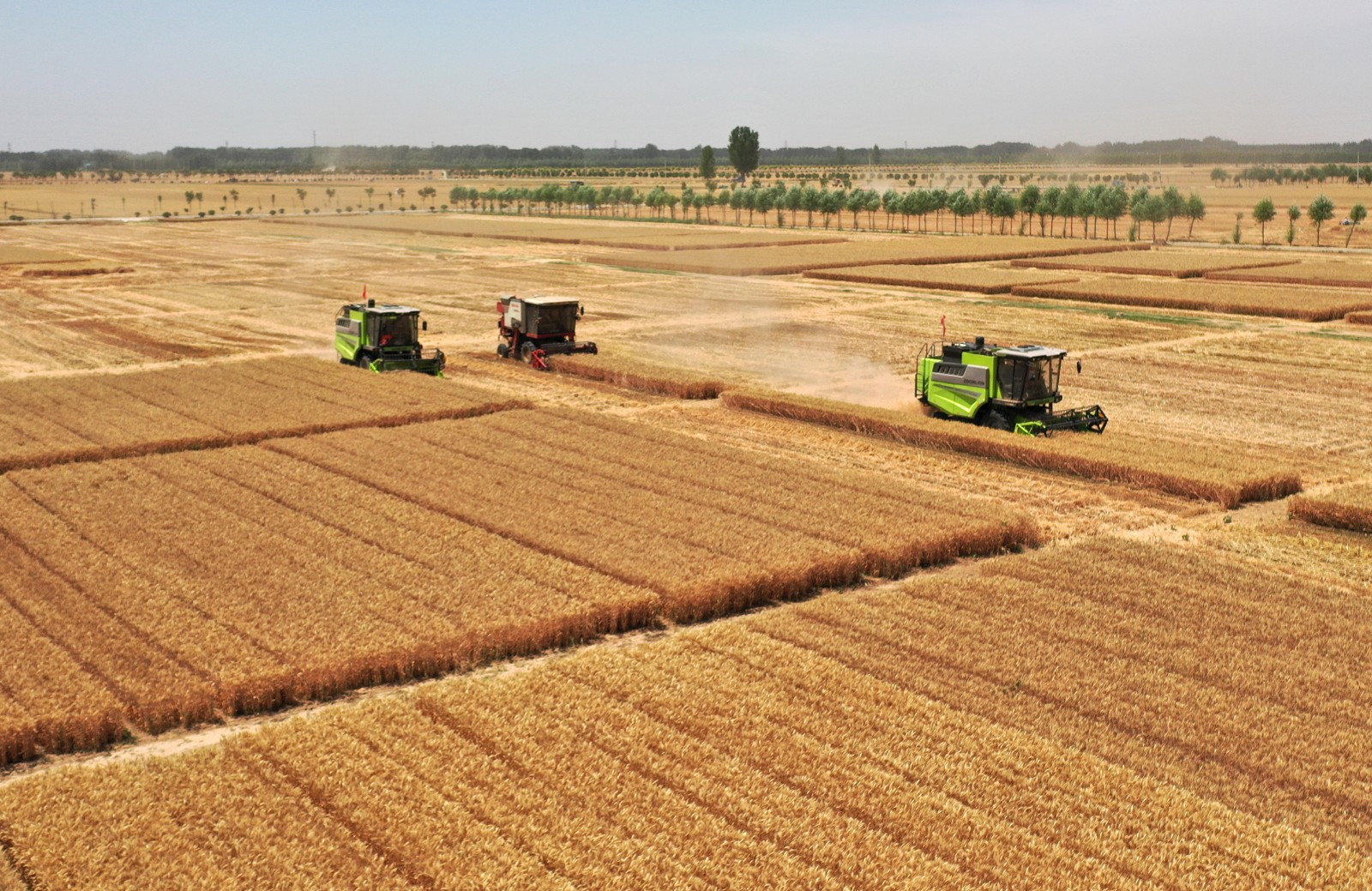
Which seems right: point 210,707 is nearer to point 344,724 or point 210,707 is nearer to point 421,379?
point 344,724

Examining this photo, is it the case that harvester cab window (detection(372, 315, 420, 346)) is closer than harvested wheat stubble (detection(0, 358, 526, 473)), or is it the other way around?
harvested wheat stubble (detection(0, 358, 526, 473))

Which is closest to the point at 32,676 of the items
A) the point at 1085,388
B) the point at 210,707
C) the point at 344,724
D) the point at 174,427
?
the point at 210,707

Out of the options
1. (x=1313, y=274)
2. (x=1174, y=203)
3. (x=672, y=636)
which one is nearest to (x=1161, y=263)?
(x=1313, y=274)

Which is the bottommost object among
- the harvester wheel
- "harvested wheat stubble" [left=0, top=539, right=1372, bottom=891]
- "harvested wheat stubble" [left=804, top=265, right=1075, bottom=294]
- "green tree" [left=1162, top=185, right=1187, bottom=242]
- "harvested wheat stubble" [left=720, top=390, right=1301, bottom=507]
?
"harvested wheat stubble" [left=0, top=539, right=1372, bottom=891]

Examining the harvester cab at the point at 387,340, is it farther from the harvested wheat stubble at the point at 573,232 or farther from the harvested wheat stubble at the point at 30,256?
the harvested wheat stubble at the point at 573,232

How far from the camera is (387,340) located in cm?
4088

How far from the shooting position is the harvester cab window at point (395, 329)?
40750mm

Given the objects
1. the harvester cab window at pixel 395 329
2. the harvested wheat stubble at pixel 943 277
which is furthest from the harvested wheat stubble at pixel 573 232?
the harvester cab window at pixel 395 329

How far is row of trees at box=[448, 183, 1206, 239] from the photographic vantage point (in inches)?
4168

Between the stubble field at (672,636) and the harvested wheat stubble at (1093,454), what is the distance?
11 cm

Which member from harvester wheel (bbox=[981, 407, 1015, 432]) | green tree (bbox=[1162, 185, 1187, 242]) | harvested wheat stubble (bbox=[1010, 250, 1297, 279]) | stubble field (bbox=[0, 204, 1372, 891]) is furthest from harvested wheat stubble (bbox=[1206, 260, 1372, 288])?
harvester wheel (bbox=[981, 407, 1015, 432])

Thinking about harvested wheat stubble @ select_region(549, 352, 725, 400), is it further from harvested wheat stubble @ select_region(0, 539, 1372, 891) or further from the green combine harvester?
harvested wheat stubble @ select_region(0, 539, 1372, 891)

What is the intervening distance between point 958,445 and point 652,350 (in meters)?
19.0

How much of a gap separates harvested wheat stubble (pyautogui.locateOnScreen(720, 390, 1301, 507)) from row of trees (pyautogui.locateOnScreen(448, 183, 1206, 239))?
74819 mm
